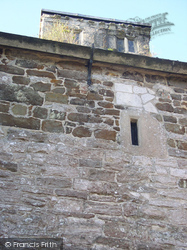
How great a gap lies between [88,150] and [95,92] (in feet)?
3.08

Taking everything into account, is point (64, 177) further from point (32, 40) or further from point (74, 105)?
point (32, 40)

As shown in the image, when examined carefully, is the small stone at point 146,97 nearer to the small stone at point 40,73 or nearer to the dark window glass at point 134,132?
the dark window glass at point 134,132

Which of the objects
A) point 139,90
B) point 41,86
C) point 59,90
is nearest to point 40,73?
point 41,86

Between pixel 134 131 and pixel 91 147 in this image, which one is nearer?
pixel 91 147

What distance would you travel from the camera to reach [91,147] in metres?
3.86

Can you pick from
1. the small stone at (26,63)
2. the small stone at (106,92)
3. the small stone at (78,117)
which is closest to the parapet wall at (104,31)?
the small stone at (26,63)

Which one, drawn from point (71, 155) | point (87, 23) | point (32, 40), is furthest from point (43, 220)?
point (87, 23)

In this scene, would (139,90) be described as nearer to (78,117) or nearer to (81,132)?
(78,117)

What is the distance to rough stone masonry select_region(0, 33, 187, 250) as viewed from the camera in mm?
3309

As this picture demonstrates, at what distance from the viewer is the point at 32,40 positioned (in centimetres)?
438

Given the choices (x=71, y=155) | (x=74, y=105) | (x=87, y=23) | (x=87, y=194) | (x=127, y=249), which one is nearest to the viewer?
(x=127, y=249)

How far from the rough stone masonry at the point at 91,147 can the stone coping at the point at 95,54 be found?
14mm

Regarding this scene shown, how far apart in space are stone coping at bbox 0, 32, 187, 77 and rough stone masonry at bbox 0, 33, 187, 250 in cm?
1

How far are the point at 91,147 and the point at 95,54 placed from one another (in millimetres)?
1475
